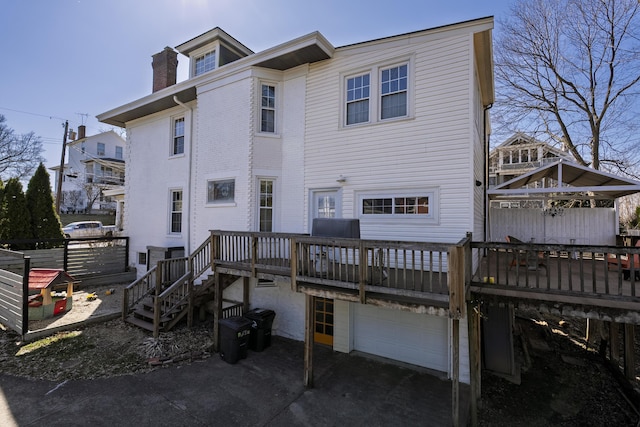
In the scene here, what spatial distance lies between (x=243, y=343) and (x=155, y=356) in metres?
2.01

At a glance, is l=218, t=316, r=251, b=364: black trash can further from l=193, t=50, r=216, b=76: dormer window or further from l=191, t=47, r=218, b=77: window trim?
l=193, t=50, r=216, b=76: dormer window

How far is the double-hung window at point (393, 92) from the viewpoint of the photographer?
24.7 ft

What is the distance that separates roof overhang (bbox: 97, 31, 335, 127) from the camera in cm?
798

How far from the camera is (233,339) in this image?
6.89 metres

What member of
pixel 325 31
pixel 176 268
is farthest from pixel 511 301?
pixel 176 268

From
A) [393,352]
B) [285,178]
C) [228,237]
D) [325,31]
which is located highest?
[325,31]

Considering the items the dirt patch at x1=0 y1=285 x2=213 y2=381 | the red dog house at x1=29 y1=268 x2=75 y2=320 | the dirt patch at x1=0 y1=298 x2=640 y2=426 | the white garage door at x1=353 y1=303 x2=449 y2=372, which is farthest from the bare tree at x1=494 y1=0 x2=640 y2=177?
the red dog house at x1=29 y1=268 x2=75 y2=320

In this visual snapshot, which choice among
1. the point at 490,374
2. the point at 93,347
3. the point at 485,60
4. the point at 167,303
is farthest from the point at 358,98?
the point at 93,347

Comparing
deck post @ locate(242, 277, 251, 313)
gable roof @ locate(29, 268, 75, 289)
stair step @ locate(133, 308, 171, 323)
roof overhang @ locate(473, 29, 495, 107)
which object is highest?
roof overhang @ locate(473, 29, 495, 107)

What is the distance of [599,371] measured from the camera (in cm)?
740

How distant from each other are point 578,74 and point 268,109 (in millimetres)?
16937

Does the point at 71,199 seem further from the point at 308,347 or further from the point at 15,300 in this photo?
the point at 308,347

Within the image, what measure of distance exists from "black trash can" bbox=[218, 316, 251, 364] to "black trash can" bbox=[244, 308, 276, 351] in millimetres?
396

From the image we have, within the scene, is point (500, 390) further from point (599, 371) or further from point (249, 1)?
point (249, 1)
